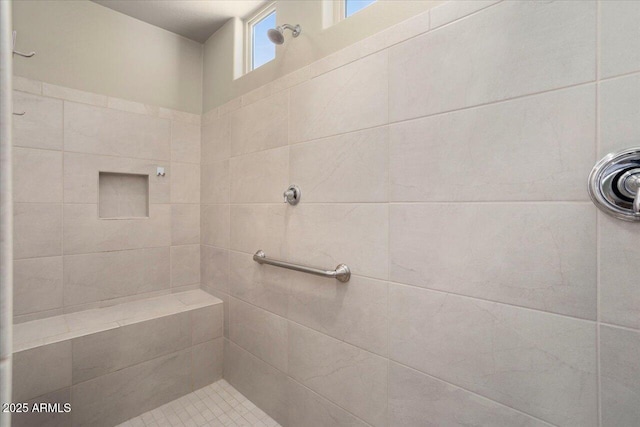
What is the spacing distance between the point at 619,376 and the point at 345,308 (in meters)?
0.78

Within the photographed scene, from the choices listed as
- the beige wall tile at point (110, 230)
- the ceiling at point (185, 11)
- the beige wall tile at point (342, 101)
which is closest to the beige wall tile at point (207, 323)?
the beige wall tile at point (110, 230)

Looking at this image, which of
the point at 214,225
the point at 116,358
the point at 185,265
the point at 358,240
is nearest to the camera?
the point at 358,240

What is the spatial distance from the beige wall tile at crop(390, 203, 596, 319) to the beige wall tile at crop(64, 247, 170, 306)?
5.31 feet

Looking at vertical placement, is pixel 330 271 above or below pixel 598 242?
below

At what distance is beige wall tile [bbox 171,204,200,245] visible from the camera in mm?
2055

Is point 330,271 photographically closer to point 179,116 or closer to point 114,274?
point 114,274

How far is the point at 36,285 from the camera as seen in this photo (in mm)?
1578

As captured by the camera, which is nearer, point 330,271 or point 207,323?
point 330,271

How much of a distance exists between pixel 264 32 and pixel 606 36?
168 centimetres

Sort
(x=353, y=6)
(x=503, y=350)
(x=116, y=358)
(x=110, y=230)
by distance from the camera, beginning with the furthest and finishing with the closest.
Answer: (x=110, y=230) → (x=116, y=358) → (x=353, y=6) → (x=503, y=350)

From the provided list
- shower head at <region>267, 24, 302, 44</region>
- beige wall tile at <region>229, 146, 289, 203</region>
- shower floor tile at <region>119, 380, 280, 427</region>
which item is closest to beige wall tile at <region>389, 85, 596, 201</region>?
beige wall tile at <region>229, 146, 289, 203</region>

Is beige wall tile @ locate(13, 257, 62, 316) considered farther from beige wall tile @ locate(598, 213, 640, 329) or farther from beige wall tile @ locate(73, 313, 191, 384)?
beige wall tile @ locate(598, 213, 640, 329)

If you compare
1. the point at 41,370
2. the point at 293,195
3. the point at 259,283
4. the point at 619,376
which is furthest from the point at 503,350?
the point at 41,370

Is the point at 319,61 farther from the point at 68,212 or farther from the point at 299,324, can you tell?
the point at 68,212
